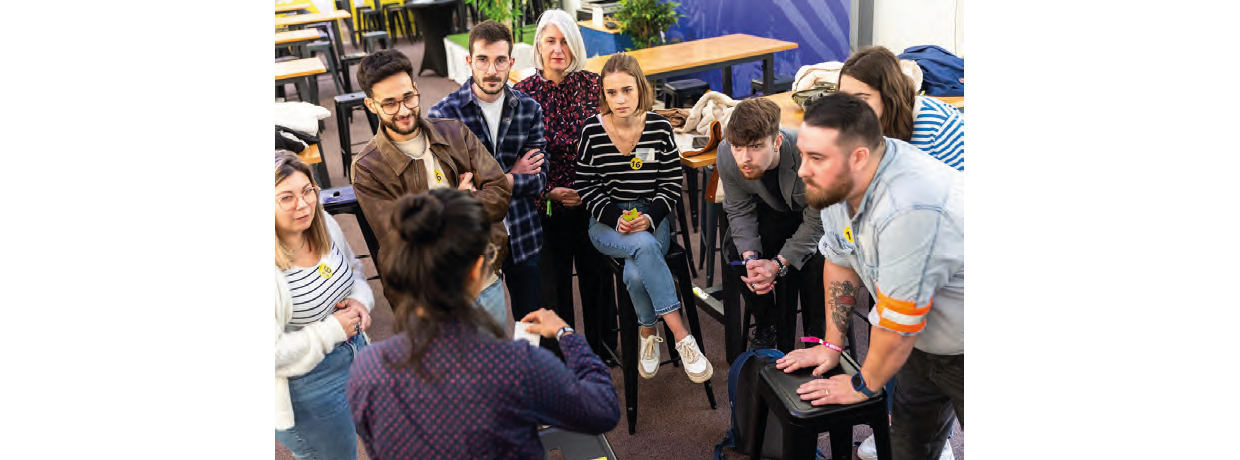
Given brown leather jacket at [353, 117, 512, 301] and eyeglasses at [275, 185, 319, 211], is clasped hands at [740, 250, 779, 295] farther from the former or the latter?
eyeglasses at [275, 185, 319, 211]

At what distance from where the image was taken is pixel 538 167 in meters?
2.78

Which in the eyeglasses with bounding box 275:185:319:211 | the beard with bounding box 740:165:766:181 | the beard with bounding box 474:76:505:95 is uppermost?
the beard with bounding box 474:76:505:95

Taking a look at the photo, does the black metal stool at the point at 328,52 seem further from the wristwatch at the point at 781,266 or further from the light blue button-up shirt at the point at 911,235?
the light blue button-up shirt at the point at 911,235

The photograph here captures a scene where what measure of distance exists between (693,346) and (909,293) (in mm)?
1336

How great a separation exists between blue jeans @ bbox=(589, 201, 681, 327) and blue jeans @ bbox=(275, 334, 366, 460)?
0.94m

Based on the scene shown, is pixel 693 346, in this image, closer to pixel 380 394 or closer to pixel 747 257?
pixel 747 257

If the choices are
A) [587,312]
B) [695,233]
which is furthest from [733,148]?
[695,233]

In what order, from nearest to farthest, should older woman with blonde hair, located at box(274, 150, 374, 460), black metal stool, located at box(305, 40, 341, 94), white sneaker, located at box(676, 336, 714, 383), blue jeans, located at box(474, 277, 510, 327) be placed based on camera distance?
older woman with blonde hair, located at box(274, 150, 374, 460) → blue jeans, located at box(474, 277, 510, 327) → white sneaker, located at box(676, 336, 714, 383) → black metal stool, located at box(305, 40, 341, 94)

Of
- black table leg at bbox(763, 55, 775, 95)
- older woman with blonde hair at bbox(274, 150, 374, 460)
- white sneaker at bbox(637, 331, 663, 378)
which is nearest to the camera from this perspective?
older woman with blonde hair at bbox(274, 150, 374, 460)

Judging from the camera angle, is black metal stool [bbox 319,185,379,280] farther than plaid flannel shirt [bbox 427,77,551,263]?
Yes

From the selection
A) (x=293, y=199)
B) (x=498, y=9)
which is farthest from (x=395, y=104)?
(x=498, y=9)

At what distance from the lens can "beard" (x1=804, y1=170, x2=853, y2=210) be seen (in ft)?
5.60

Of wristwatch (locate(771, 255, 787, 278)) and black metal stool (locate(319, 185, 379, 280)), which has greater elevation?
black metal stool (locate(319, 185, 379, 280))

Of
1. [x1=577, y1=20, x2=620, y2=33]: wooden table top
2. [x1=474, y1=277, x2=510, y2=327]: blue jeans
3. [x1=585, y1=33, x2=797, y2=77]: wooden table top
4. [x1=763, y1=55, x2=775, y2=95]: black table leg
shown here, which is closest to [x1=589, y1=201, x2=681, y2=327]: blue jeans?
[x1=474, y1=277, x2=510, y2=327]: blue jeans
